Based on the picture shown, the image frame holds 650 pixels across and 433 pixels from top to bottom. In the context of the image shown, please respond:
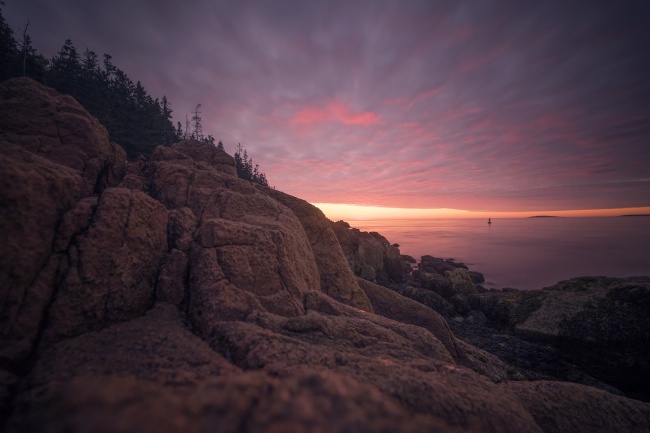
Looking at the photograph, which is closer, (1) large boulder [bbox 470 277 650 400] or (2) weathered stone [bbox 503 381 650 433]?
(2) weathered stone [bbox 503 381 650 433]

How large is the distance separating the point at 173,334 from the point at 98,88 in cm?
6102

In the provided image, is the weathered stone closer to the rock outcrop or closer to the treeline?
the rock outcrop

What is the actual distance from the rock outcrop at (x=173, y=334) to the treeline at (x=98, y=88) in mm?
36603

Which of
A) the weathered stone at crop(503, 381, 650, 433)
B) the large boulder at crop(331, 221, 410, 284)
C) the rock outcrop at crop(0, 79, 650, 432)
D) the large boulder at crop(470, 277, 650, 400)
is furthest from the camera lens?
the large boulder at crop(331, 221, 410, 284)

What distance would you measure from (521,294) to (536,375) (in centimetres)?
613

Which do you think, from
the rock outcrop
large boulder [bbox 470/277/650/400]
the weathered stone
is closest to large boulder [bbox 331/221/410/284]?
large boulder [bbox 470/277/650/400]

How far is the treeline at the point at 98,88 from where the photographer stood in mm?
30231

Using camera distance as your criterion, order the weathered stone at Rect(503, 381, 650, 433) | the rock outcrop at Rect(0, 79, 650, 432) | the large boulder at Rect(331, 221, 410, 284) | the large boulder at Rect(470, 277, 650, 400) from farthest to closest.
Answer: the large boulder at Rect(331, 221, 410, 284)
the large boulder at Rect(470, 277, 650, 400)
the weathered stone at Rect(503, 381, 650, 433)
the rock outcrop at Rect(0, 79, 650, 432)

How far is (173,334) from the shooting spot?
14.1 ft

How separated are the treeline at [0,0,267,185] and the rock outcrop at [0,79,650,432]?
1441 inches

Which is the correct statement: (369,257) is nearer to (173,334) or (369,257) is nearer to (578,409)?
(578,409)

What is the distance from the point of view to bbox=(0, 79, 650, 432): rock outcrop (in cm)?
226

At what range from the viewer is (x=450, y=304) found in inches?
750

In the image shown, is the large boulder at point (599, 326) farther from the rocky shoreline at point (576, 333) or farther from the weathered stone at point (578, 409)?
the weathered stone at point (578, 409)
